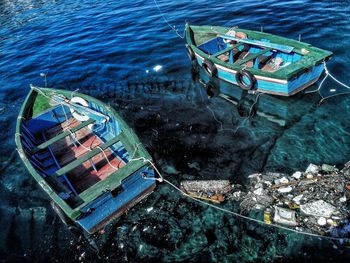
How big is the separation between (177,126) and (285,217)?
6.23 meters

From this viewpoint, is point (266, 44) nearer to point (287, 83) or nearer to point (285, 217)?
point (287, 83)

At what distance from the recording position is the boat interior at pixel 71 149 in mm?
9609

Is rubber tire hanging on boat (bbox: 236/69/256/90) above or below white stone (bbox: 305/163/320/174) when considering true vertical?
above

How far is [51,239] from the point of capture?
9258 millimetres

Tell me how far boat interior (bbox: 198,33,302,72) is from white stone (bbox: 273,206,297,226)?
753cm

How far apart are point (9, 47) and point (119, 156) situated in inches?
806

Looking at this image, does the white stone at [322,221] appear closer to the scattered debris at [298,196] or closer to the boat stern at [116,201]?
the scattered debris at [298,196]

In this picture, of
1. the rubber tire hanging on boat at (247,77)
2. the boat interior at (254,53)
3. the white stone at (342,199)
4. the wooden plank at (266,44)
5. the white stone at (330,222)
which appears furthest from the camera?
the boat interior at (254,53)

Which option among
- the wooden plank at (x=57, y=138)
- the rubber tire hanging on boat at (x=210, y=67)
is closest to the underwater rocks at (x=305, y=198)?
the wooden plank at (x=57, y=138)

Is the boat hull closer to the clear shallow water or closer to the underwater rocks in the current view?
the clear shallow water

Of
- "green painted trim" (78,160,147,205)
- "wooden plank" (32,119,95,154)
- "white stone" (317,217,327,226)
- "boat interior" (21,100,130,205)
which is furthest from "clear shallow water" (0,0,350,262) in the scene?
"wooden plank" (32,119,95,154)

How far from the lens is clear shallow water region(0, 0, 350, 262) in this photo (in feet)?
28.2

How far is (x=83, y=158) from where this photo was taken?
9.53 meters

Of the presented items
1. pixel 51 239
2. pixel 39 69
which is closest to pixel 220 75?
pixel 51 239
